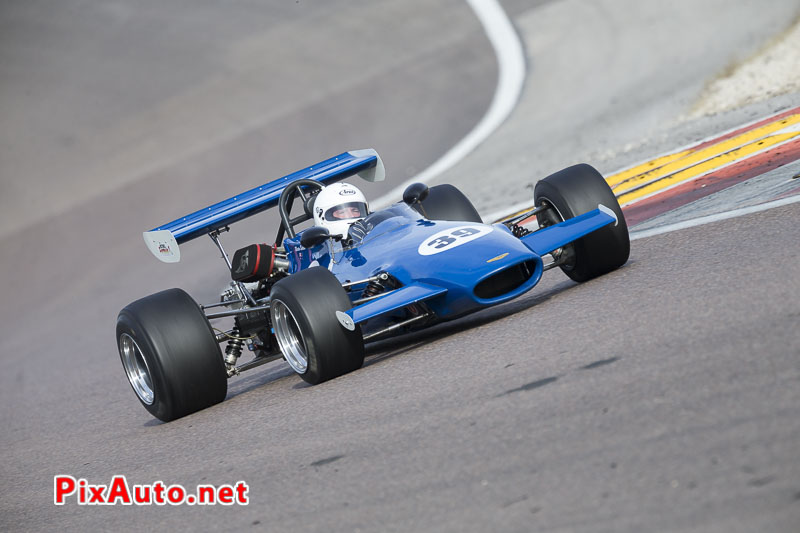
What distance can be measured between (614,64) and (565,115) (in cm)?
284

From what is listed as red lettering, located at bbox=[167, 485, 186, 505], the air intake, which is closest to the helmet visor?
the air intake

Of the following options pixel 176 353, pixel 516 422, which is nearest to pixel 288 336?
pixel 176 353

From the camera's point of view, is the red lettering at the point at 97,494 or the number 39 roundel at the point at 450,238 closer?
the red lettering at the point at 97,494

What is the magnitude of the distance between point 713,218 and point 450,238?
92.3 inches

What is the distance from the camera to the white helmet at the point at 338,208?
8.32m

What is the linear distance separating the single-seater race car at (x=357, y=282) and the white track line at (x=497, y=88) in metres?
6.00

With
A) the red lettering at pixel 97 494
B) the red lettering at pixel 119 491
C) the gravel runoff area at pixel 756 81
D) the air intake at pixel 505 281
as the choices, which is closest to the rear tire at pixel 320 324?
the air intake at pixel 505 281

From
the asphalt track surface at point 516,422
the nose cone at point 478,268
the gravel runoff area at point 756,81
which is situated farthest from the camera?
the gravel runoff area at point 756,81

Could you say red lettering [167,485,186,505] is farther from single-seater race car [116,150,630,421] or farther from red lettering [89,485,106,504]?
single-seater race car [116,150,630,421]

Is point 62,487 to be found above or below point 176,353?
below

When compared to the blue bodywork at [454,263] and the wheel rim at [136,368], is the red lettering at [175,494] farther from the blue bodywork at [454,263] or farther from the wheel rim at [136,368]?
the wheel rim at [136,368]

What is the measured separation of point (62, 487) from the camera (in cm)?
654

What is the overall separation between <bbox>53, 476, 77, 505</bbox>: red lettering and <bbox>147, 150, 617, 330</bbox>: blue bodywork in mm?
1967

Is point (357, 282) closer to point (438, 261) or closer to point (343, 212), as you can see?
point (438, 261)
